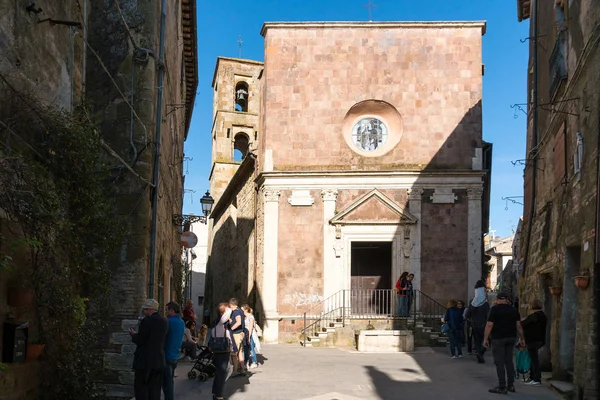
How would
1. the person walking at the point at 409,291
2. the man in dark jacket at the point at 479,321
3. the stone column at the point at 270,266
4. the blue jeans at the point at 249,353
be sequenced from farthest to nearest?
the stone column at the point at 270,266, the person walking at the point at 409,291, the man in dark jacket at the point at 479,321, the blue jeans at the point at 249,353

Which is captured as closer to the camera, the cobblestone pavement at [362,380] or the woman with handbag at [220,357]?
the woman with handbag at [220,357]

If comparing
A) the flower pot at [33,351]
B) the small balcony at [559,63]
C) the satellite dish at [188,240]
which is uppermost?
the small balcony at [559,63]

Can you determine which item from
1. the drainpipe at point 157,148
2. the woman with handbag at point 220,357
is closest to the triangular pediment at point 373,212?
the drainpipe at point 157,148

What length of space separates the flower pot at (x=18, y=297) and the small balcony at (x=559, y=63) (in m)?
9.51

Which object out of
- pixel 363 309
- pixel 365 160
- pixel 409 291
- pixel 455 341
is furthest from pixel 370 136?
pixel 455 341

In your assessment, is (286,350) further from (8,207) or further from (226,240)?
(226,240)

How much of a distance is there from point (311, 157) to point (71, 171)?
14.9m

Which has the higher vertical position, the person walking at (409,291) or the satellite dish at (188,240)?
the satellite dish at (188,240)

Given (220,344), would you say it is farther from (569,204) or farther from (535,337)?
(569,204)

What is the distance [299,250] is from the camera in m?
21.8

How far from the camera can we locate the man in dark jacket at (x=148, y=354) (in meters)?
8.16

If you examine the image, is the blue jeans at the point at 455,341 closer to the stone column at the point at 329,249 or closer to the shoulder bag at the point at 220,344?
the stone column at the point at 329,249

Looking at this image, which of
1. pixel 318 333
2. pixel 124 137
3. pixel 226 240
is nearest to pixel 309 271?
pixel 318 333

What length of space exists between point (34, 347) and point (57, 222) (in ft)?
4.08
